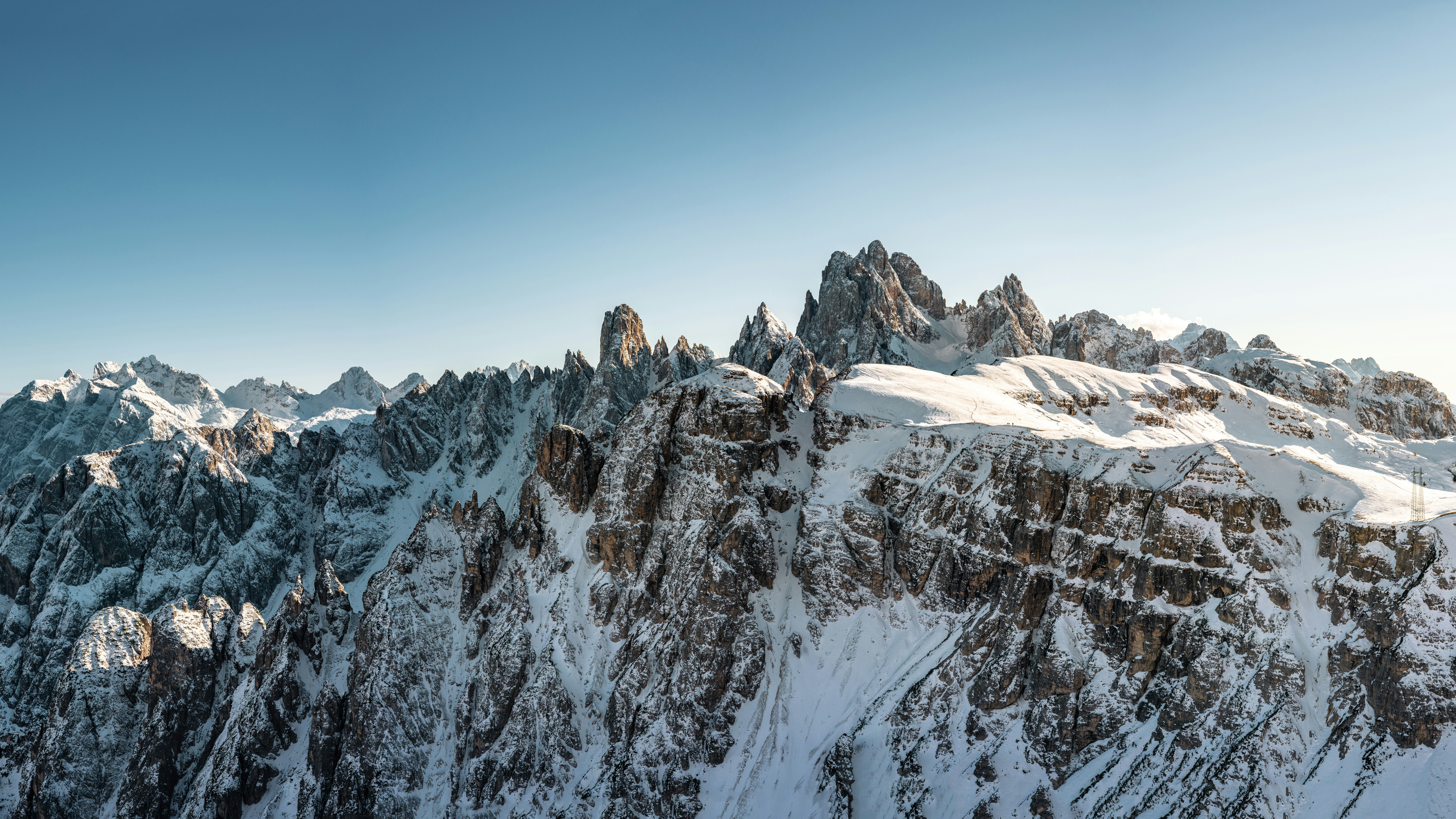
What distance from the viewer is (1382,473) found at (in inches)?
4796

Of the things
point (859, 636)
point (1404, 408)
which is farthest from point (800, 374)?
point (1404, 408)

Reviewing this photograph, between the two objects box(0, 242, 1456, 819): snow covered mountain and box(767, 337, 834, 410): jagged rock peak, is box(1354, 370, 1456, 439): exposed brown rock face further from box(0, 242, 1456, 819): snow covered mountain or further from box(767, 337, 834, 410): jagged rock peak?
box(767, 337, 834, 410): jagged rock peak

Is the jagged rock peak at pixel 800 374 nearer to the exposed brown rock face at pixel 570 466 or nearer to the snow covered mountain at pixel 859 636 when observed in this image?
the snow covered mountain at pixel 859 636

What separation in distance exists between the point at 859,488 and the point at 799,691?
33691 mm

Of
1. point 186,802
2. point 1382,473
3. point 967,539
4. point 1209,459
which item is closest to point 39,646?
point 186,802

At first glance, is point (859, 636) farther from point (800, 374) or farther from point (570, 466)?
point (800, 374)

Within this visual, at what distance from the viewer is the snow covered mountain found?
81.6 m

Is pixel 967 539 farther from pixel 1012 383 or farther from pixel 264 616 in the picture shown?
pixel 264 616

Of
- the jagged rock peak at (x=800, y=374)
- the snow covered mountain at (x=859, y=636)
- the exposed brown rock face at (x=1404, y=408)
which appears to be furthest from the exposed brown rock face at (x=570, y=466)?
the exposed brown rock face at (x=1404, y=408)

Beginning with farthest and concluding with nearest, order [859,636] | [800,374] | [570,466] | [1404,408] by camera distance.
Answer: [800,374] → [1404,408] → [570,466] → [859,636]

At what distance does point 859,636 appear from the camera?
11181cm

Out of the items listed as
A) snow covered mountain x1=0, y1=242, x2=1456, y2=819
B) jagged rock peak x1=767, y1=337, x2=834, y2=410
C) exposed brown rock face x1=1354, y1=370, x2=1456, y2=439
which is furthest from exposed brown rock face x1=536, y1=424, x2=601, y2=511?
exposed brown rock face x1=1354, y1=370, x2=1456, y2=439

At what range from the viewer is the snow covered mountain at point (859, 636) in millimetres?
81625

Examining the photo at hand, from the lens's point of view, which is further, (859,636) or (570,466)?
(570,466)
